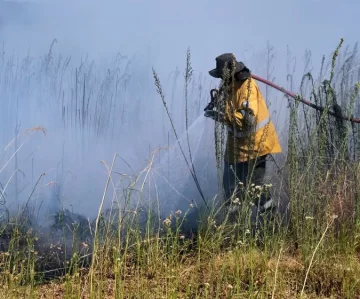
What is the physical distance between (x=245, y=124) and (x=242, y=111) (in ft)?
0.32

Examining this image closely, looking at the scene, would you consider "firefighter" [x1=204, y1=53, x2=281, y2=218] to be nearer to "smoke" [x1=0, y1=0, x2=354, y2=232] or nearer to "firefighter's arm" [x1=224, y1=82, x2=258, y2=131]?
"firefighter's arm" [x1=224, y1=82, x2=258, y2=131]

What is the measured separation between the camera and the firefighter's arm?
3.87m

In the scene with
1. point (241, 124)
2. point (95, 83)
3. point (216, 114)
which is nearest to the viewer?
point (216, 114)

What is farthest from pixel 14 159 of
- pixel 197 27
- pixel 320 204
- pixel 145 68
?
pixel 320 204

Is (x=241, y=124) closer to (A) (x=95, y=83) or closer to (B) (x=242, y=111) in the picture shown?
(B) (x=242, y=111)

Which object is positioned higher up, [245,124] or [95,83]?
[95,83]

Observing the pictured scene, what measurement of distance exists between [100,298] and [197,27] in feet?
8.64

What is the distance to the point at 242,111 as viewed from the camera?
4012 mm

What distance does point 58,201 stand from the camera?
4.45 meters

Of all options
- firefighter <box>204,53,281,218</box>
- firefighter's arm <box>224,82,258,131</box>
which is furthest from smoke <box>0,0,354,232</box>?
firefighter's arm <box>224,82,258,131</box>

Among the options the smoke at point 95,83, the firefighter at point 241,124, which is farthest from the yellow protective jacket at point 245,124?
the smoke at point 95,83

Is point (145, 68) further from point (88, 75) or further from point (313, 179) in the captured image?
point (313, 179)

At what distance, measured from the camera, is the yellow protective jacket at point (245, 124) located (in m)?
3.88

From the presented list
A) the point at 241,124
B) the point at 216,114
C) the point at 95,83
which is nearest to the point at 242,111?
the point at 241,124
